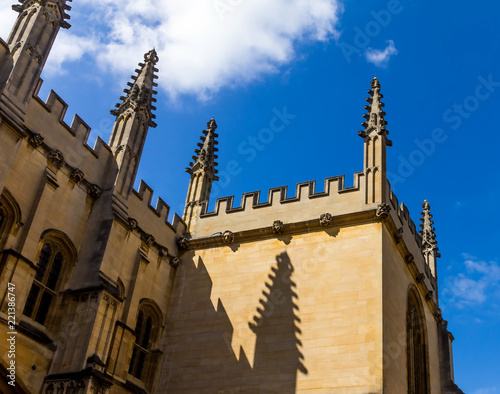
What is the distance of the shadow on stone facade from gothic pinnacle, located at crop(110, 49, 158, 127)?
520 centimetres

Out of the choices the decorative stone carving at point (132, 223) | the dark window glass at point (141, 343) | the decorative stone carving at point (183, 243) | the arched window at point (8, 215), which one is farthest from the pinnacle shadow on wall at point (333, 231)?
the arched window at point (8, 215)

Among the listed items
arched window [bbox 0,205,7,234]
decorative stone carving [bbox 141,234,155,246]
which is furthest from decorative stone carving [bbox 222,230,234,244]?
arched window [bbox 0,205,7,234]

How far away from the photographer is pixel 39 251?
47.9 feet

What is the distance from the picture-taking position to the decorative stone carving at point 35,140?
1487cm

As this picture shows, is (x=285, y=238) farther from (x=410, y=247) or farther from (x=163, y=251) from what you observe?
(x=410, y=247)

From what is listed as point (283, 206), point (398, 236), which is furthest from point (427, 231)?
point (283, 206)

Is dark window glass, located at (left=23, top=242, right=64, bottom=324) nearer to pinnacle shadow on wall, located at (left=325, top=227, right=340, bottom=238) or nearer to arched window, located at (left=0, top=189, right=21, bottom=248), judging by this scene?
arched window, located at (left=0, top=189, right=21, bottom=248)

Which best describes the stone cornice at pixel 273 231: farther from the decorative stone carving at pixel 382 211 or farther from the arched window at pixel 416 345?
the arched window at pixel 416 345

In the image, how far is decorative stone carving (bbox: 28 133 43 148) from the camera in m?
14.9

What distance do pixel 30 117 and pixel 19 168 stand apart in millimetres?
1358

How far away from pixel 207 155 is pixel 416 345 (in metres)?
9.31

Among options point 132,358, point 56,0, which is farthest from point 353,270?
point 56,0

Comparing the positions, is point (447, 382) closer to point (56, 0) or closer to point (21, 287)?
point (21, 287)

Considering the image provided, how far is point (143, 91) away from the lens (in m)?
18.9
